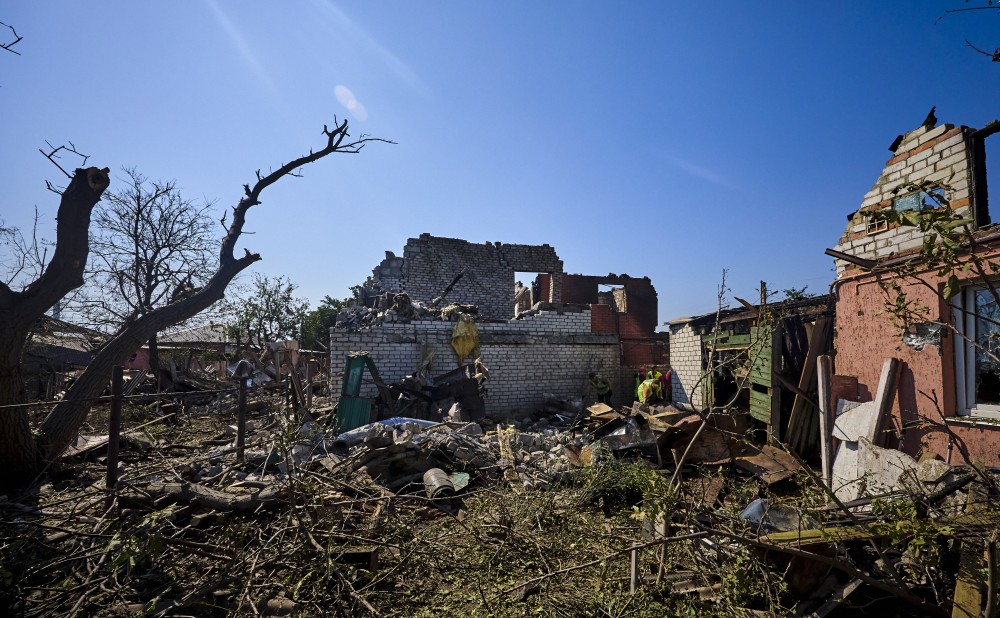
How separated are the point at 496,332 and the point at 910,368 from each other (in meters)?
7.99

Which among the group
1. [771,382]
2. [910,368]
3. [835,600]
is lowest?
[835,600]

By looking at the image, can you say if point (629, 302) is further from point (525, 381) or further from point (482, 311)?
point (525, 381)

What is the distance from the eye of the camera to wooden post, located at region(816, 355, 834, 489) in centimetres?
521

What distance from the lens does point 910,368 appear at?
4.80 m

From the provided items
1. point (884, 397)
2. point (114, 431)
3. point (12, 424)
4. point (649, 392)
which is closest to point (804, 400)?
point (884, 397)

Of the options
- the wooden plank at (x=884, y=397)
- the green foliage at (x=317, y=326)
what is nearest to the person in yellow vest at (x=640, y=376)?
the wooden plank at (x=884, y=397)

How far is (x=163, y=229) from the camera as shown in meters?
14.5

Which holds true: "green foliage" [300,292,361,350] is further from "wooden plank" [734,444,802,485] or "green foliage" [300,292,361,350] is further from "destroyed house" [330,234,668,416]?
"wooden plank" [734,444,802,485]

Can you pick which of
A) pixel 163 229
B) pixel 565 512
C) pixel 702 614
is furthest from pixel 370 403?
pixel 163 229

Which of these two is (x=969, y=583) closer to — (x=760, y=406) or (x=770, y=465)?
(x=770, y=465)

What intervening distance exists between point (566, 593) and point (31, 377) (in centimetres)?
1702

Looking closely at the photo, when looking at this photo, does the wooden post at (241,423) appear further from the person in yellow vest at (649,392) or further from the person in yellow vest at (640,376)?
the person in yellow vest at (640,376)

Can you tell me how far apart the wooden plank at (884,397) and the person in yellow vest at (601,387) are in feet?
22.4

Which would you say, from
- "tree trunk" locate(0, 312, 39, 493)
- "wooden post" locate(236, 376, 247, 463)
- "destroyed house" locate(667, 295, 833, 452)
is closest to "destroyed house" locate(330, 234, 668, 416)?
"wooden post" locate(236, 376, 247, 463)
